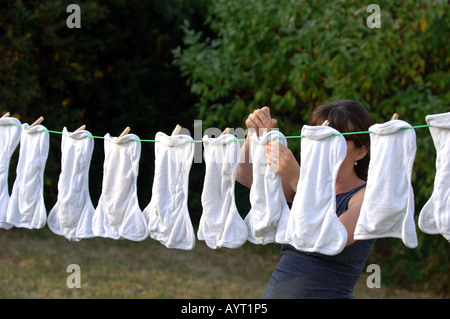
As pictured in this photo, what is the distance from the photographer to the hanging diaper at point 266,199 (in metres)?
1.66

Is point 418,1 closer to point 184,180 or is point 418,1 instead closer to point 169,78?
point 184,180

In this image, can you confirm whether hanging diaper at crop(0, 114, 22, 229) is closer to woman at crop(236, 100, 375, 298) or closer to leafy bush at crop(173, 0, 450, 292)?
woman at crop(236, 100, 375, 298)

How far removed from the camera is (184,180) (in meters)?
1.90

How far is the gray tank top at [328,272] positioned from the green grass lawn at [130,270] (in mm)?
2759

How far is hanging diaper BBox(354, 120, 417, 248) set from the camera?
145 cm

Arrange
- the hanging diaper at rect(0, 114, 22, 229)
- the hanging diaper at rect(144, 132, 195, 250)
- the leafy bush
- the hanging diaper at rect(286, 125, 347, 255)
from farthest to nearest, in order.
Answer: the leafy bush, the hanging diaper at rect(0, 114, 22, 229), the hanging diaper at rect(144, 132, 195, 250), the hanging diaper at rect(286, 125, 347, 255)

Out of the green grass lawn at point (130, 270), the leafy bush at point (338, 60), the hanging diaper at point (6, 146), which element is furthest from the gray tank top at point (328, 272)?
the green grass lawn at point (130, 270)

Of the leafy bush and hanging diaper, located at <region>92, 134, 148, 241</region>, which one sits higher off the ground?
the leafy bush

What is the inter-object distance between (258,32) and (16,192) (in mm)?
2570

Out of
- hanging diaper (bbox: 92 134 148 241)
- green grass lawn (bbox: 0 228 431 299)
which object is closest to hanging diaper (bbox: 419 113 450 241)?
hanging diaper (bbox: 92 134 148 241)

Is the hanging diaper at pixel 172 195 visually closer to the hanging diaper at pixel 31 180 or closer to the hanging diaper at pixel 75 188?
the hanging diaper at pixel 75 188

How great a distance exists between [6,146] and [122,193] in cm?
55

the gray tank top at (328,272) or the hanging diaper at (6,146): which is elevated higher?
the hanging diaper at (6,146)

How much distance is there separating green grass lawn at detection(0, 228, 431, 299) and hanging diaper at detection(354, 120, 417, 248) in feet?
10.2
